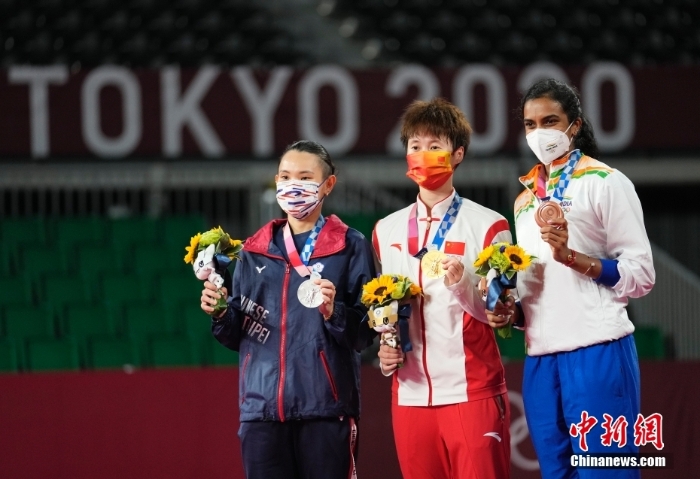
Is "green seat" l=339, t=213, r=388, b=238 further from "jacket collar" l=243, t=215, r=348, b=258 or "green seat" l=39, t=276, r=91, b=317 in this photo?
"jacket collar" l=243, t=215, r=348, b=258

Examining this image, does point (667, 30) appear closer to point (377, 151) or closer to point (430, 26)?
point (430, 26)

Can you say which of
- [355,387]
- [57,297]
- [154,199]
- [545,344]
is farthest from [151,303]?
[545,344]

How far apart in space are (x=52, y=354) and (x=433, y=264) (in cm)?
462

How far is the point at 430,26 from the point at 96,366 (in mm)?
6324

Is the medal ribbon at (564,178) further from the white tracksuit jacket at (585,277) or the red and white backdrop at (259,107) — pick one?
the red and white backdrop at (259,107)

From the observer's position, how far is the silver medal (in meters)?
3.77

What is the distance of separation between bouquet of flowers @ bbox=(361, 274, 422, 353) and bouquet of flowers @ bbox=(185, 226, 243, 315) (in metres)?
0.59

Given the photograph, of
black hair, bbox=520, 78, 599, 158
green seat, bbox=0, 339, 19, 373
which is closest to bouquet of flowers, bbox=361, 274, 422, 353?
black hair, bbox=520, 78, 599, 158

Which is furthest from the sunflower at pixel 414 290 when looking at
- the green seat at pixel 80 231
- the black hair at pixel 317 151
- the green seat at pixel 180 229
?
the green seat at pixel 80 231

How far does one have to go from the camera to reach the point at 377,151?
955cm

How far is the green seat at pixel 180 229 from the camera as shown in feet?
30.2

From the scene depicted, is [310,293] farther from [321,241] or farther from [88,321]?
[88,321]

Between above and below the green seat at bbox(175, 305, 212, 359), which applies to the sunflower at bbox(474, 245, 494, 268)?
above

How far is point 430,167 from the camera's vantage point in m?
3.80
